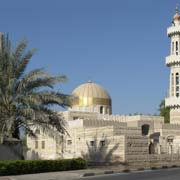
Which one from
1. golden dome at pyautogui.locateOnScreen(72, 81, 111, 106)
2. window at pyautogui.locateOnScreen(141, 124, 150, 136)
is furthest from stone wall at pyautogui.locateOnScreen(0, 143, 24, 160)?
golden dome at pyautogui.locateOnScreen(72, 81, 111, 106)

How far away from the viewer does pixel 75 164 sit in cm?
2405

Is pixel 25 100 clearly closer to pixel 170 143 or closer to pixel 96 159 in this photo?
pixel 96 159

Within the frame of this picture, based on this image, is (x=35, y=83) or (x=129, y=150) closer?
(x=35, y=83)

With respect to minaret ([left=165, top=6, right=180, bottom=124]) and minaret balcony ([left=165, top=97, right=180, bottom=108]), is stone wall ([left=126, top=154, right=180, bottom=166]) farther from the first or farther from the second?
minaret ([left=165, top=6, right=180, bottom=124])

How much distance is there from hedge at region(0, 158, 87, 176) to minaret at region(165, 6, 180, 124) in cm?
2405

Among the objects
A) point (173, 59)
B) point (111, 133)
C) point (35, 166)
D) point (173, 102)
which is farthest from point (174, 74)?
point (35, 166)

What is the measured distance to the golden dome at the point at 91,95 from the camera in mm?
49156

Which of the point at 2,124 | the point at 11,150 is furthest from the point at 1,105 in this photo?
the point at 11,150

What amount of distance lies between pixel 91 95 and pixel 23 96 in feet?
89.8

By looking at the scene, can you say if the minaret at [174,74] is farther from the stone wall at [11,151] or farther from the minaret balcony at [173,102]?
the stone wall at [11,151]

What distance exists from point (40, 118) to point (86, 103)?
27040 millimetres

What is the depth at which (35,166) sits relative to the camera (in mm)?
21891

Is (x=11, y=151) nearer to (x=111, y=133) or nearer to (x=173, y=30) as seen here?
(x=111, y=133)

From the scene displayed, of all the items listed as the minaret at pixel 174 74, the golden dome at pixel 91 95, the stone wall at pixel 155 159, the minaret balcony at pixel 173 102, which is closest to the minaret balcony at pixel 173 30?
the minaret at pixel 174 74
